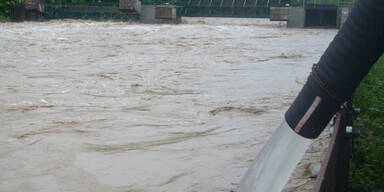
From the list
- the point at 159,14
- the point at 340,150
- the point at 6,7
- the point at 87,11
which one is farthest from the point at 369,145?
the point at 6,7

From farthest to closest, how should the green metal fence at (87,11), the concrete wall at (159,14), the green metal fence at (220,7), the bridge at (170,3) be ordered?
the green metal fence at (220,7) → the green metal fence at (87,11) → the bridge at (170,3) → the concrete wall at (159,14)

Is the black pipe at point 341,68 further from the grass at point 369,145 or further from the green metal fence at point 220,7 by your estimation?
the green metal fence at point 220,7

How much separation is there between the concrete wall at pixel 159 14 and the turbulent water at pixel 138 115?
373 inches

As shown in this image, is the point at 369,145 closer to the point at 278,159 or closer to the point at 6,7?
the point at 278,159

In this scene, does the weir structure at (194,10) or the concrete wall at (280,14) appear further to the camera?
the weir structure at (194,10)

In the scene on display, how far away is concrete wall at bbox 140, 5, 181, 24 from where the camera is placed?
1975 cm

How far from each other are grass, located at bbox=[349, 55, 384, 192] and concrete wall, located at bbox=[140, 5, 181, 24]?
14.6 metres

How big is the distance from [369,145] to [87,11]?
18747mm

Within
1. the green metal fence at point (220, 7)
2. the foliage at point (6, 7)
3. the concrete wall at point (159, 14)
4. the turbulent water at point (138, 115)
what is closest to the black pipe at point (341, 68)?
the turbulent water at point (138, 115)

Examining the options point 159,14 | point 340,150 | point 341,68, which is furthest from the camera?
point 159,14

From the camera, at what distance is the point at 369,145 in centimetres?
369

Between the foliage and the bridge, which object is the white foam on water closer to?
the bridge

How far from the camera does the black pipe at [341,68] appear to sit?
1.46 metres

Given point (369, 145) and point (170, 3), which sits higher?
point (170, 3)
